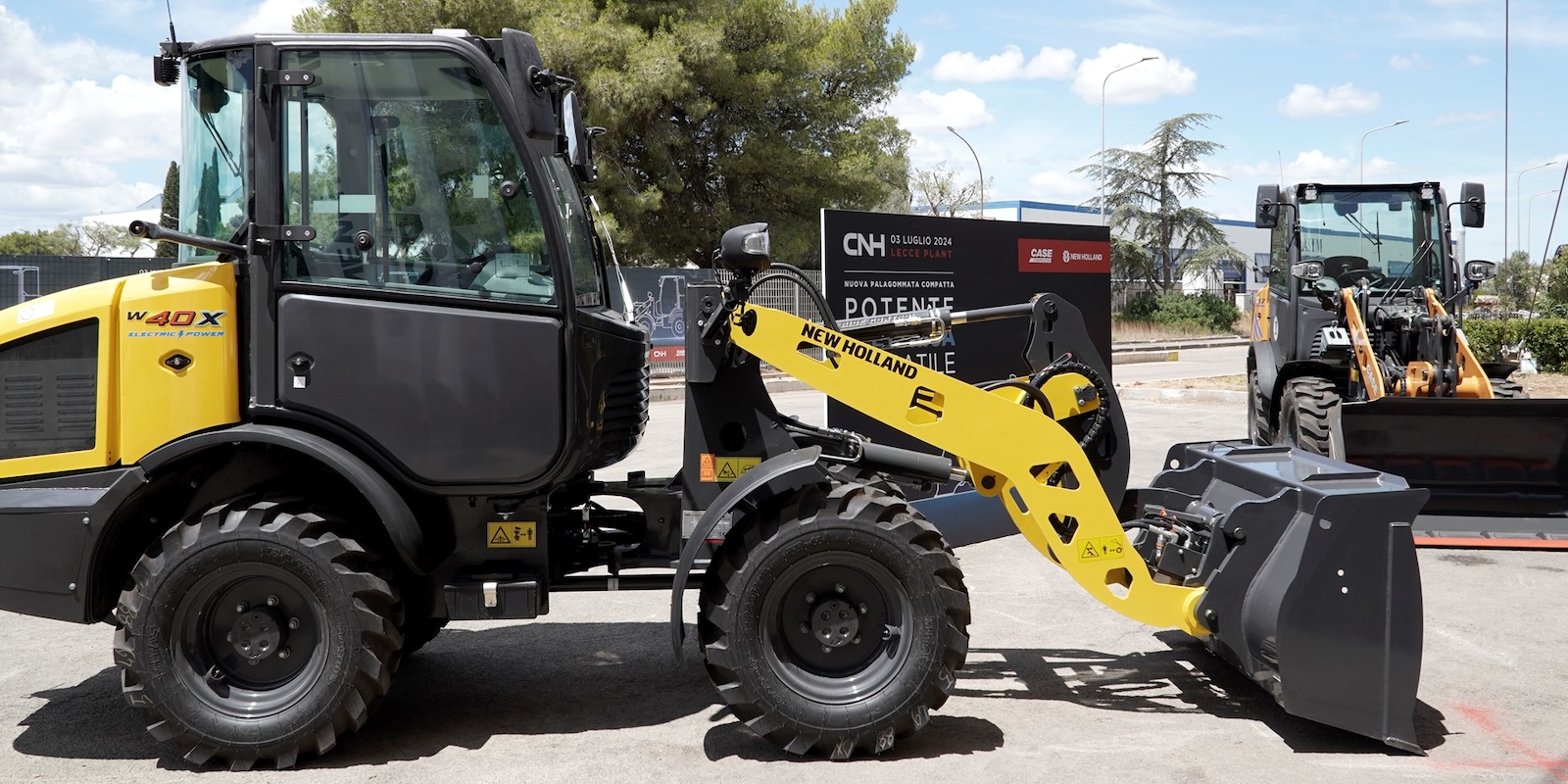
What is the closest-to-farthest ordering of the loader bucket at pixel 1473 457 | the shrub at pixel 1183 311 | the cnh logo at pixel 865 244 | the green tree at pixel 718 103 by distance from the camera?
the loader bucket at pixel 1473 457, the cnh logo at pixel 865 244, the green tree at pixel 718 103, the shrub at pixel 1183 311

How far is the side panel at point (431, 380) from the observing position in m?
4.32

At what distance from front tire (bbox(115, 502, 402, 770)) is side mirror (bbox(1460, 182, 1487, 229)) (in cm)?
1013

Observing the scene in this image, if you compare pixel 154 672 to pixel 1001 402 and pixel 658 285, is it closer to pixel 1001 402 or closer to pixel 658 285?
pixel 1001 402

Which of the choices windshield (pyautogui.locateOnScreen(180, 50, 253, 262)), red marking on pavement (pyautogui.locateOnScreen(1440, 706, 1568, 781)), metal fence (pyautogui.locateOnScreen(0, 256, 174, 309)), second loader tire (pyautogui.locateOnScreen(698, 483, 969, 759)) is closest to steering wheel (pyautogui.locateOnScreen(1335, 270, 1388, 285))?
red marking on pavement (pyautogui.locateOnScreen(1440, 706, 1568, 781))

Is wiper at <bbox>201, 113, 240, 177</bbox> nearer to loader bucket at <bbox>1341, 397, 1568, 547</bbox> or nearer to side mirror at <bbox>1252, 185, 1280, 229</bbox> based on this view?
loader bucket at <bbox>1341, 397, 1568, 547</bbox>

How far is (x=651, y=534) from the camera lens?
16.7ft

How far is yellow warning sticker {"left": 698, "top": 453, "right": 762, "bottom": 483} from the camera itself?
4.85 meters

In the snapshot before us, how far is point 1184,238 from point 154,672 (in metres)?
50.8

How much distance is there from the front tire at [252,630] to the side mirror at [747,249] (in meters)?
1.81

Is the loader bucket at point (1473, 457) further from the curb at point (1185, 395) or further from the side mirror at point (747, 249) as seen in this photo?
the curb at point (1185, 395)

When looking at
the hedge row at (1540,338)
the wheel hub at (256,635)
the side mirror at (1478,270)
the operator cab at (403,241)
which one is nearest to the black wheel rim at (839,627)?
the operator cab at (403,241)

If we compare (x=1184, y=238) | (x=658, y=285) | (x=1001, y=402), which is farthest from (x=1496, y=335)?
(x=1184, y=238)

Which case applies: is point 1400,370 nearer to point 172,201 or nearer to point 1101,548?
point 1101,548

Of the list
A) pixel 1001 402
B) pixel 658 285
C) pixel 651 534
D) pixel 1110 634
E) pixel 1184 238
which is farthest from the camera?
pixel 1184 238
